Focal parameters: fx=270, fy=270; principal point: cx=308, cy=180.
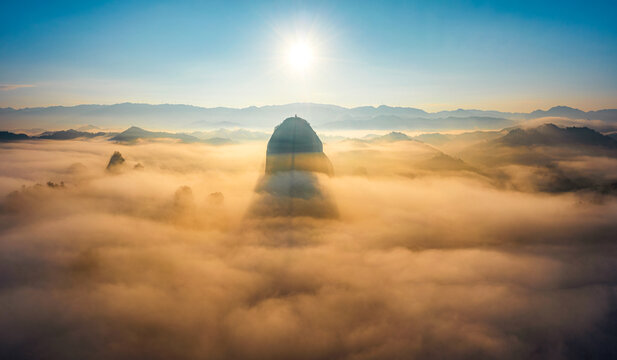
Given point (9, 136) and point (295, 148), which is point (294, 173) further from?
point (9, 136)

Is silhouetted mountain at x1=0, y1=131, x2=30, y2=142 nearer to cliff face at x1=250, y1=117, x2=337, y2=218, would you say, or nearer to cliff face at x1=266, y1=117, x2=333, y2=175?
cliff face at x1=250, y1=117, x2=337, y2=218

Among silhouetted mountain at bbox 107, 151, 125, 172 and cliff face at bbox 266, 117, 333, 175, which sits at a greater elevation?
cliff face at bbox 266, 117, 333, 175

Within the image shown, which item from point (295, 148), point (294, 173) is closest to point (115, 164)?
point (294, 173)

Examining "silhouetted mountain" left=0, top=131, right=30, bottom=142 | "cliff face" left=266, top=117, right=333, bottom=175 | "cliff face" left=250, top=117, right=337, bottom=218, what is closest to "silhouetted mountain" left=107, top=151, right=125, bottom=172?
"cliff face" left=250, top=117, right=337, bottom=218

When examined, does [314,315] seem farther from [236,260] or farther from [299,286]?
[236,260]

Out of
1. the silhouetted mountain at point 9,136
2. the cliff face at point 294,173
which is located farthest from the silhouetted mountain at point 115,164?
the silhouetted mountain at point 9,136

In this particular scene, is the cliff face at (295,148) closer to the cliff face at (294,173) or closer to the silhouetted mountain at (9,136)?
the cliff face at (294,173)

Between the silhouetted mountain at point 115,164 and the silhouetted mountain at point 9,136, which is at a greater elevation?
the silhouetted mountain at point 9,136

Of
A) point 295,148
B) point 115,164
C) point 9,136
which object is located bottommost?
point 115,164

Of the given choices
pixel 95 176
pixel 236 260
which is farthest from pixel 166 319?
pixel 95 176
